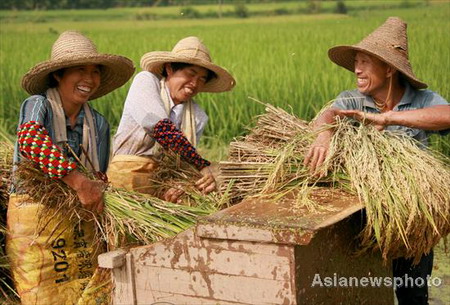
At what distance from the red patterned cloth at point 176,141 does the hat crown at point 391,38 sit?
0.90m

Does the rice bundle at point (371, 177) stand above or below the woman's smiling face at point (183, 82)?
below

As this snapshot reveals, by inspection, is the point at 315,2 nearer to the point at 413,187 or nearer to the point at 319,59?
the point at 319,59

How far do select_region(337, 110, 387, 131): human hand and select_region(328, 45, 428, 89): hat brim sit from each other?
0.34 m

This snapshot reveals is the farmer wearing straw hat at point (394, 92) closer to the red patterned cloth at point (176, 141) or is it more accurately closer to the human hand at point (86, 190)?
the red patterned cloth at point (176, 141)

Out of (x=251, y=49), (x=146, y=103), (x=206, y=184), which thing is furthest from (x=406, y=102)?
(x=251, y=49)

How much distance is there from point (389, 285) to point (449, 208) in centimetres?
60

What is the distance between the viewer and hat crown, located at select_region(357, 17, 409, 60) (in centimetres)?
367

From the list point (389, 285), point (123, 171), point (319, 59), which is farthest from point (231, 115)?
point (389, 285)

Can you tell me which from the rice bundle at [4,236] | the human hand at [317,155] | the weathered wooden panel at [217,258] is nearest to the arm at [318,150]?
the human hand at [317,155]

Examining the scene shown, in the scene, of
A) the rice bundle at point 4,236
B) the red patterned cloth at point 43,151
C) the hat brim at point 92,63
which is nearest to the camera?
the red patterned cloth at point 43,151

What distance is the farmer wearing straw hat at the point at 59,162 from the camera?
324 cm
